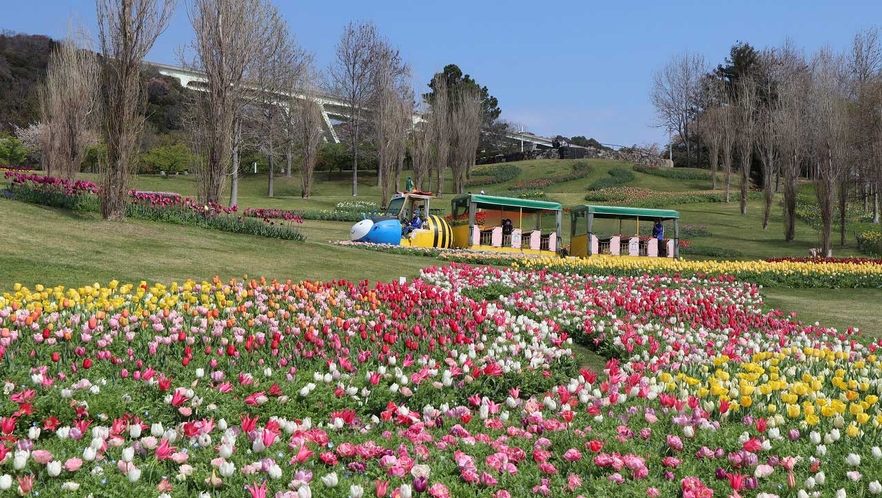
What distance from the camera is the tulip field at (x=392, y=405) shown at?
382 centimetres

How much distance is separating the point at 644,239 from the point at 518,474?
20027mm

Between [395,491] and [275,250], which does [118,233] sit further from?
[395,491]

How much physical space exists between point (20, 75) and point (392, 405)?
8234cm

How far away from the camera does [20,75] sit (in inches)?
2830

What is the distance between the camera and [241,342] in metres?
6.22

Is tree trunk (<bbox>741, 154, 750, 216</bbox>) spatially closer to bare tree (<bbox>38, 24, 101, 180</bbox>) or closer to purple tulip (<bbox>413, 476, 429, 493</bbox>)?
bare tree (<bbox>38, 24, 101, 180</bbox>)

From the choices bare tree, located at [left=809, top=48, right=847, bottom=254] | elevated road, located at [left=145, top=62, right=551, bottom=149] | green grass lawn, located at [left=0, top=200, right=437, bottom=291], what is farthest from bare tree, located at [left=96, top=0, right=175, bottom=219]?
bare tree, located at [left=809, top=48, right=847, bottom=254]

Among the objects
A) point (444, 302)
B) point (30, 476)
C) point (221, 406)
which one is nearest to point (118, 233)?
point (444, 302)

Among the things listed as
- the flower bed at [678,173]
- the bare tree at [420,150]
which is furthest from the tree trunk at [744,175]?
the flower bed at [678,173]

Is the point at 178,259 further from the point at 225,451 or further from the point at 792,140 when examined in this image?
the point at 792,140

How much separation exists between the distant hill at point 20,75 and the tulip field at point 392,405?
198 ft

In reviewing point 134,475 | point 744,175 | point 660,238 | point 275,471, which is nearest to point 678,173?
point 744,175

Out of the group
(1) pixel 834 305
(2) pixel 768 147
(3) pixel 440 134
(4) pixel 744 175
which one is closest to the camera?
(1) pixel 834 305

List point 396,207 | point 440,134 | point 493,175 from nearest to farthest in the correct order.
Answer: point 396,207
point 440,134
point 493,175
